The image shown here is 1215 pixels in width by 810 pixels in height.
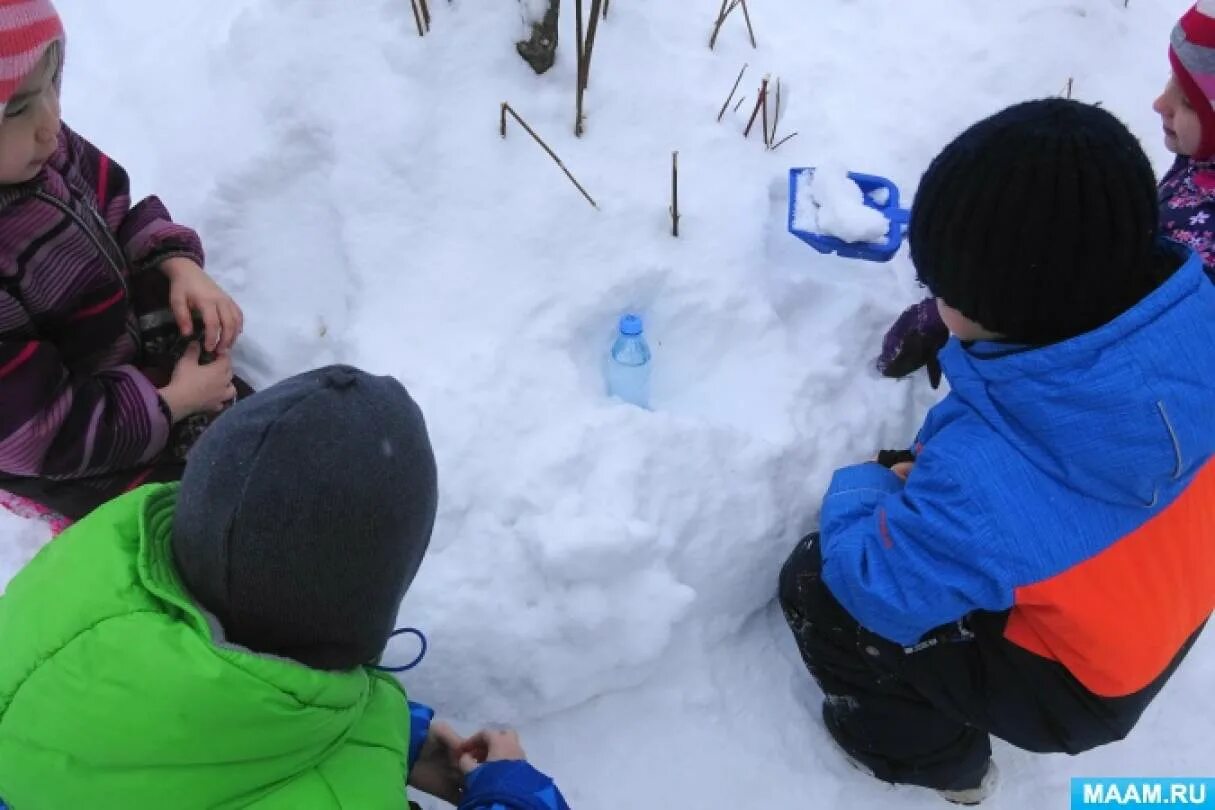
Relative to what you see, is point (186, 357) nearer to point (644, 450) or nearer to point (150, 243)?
point (150, 243)

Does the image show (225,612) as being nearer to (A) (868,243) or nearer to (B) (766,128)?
(A) (868,243)

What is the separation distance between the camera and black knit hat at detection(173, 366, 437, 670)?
960mm

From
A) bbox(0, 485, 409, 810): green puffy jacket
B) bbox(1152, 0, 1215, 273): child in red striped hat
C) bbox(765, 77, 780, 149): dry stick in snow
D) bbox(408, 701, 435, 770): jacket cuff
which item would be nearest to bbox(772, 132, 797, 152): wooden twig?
bbox(765, 77, 780, 149): dry stick in snow

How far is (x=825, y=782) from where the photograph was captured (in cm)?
183

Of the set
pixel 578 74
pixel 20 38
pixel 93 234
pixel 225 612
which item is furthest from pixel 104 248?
pixel 578 74

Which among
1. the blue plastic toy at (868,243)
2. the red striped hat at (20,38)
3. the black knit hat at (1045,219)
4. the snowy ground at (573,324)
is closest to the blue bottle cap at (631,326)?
the snowy ground at (573,324)

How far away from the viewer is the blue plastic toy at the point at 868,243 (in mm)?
2072

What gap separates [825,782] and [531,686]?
2.17ft

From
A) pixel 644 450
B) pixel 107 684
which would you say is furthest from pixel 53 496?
pixel 644 450

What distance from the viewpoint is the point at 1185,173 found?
189 cm

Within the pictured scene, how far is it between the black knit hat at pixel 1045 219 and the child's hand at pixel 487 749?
1.02m

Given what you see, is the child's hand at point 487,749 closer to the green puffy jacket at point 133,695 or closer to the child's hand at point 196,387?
the green puffy jacket at point 133,695

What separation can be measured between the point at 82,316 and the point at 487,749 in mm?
1049

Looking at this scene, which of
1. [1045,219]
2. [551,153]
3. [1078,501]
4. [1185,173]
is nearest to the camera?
[1045,219]
